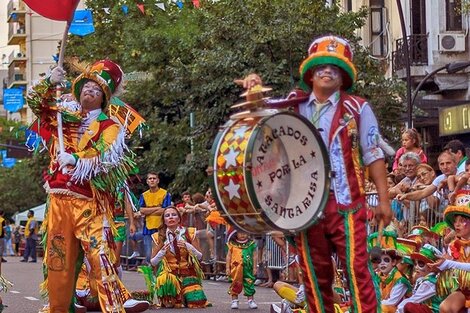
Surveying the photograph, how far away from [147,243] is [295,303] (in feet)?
39.9

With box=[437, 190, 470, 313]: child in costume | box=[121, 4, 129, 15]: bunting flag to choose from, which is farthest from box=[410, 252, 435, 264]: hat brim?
box=[121, 4, 129, 15]: bunting flag

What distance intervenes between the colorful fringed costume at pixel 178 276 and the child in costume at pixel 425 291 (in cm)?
504

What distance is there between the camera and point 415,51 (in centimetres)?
3628

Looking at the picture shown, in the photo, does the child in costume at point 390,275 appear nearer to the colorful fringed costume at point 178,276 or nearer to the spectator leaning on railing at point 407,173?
the spectator leaning on railing at point 407,173

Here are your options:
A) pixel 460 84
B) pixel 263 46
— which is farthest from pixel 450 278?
pixel 460 84

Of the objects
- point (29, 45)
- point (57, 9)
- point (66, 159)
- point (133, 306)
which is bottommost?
point (133, 306)

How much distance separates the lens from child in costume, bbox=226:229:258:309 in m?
17.1

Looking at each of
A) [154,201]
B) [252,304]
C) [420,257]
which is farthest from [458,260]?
[154,201]

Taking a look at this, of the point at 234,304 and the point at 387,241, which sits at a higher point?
the point at 387,241

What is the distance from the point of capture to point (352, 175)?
8.94m

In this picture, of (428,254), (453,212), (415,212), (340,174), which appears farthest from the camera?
(415,212)

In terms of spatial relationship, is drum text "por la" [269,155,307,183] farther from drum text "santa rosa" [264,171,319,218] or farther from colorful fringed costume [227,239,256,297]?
colorful fringed costume [227,239,256,297]

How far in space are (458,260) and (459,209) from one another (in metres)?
0.44

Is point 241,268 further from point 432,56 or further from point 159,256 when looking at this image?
point 432,56
